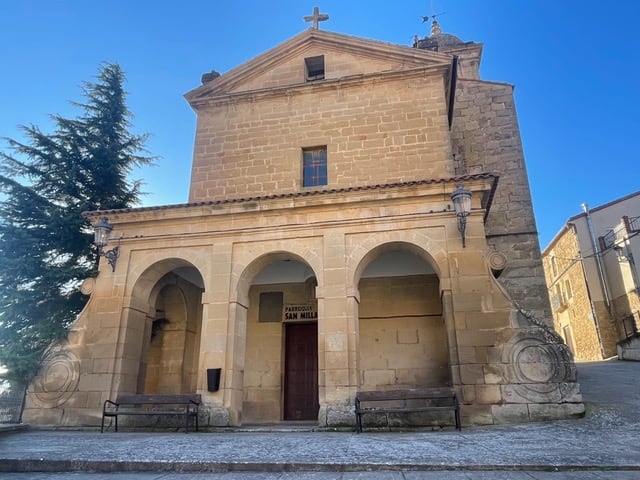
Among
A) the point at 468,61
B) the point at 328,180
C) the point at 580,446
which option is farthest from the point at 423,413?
the point at 468,61

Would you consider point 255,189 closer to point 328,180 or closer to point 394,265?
point 328,180

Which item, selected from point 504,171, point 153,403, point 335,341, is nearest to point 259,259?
point 335,341

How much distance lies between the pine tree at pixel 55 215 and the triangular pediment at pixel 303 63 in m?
3.55

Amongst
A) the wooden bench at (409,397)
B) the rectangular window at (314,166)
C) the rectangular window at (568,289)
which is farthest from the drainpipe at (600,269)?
the wooden bench at (409,397)

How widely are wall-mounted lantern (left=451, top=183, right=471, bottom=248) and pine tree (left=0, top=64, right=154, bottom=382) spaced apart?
8.58 m

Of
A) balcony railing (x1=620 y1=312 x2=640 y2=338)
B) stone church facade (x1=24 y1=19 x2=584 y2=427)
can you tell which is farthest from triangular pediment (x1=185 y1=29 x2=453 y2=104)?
balcony railing (x1=620 y1=312 x2=640 y2=338)

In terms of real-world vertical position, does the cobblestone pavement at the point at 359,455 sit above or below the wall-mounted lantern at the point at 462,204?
below

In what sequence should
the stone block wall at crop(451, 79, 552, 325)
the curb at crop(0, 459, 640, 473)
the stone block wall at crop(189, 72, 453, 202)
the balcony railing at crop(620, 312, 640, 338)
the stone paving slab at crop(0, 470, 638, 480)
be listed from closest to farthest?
the stone paving slab at crop(0, 470, 638, 480), the curb at crop(0, 459, 640, 473), the stone block wall at crop(189, 72, 453, 202), the stone block wall at crop(451, 79, 552, 325), the balcony railing at crop(620, 312, 640, 338)

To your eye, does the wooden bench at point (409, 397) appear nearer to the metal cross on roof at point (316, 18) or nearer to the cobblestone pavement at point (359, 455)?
the cobblestone pavement at point (359, 455)

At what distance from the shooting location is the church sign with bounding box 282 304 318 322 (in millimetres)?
11312

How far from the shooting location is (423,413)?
795 cm

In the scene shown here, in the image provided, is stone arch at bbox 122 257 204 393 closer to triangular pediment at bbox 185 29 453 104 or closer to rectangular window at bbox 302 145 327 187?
rectangular window at bbox 302 145 327 187

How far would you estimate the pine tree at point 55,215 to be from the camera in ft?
35.7

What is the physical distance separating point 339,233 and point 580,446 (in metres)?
5.39
